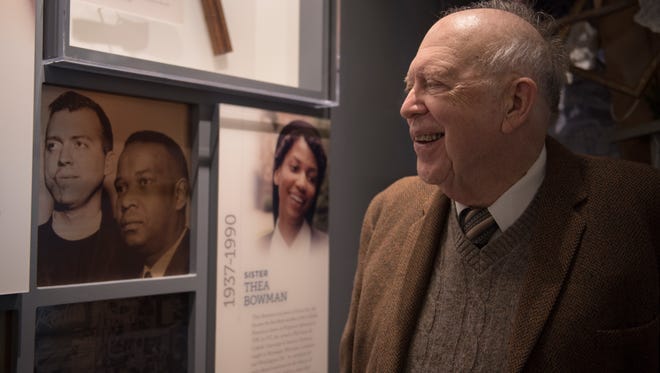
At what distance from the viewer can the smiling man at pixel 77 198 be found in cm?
136

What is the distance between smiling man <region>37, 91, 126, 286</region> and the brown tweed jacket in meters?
0.63

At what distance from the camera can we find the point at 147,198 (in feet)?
5.02

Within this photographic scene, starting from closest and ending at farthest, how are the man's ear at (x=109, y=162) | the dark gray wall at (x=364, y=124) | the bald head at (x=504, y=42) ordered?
the bald head at (x=504, y=42) → the man's ear at (x=109, y=162) → the dark gray wall at (x=364, y=124)

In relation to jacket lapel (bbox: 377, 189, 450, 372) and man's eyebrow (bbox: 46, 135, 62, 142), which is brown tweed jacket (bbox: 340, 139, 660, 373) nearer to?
jacket lapel (bbox: 377, 189, 450, 372)

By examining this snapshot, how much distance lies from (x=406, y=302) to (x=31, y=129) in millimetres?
814

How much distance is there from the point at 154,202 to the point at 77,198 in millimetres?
187

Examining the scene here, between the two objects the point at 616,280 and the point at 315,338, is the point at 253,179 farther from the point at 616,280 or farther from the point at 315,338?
the point at 616,280

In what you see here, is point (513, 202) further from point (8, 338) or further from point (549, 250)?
point (8, 338)

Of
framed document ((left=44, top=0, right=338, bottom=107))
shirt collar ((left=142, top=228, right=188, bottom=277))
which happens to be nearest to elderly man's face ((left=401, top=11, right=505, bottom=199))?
framed document ((left=44, top=0, right=338, bottom=107))

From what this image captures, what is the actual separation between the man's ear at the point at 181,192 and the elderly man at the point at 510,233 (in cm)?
53

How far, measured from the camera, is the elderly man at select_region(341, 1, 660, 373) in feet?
3.91

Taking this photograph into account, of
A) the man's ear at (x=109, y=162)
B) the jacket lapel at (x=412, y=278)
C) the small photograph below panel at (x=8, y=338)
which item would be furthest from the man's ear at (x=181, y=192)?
the jacket lapel at (x=412, y=278)

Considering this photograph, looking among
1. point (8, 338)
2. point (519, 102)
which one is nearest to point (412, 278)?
point (519, 102)

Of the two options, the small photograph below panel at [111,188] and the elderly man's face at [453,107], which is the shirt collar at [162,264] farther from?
the elderly man's face at [453,107]
